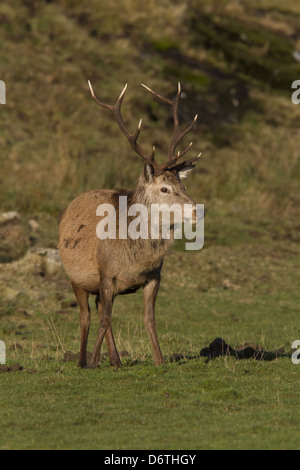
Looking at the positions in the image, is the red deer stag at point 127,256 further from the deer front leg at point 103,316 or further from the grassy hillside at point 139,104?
the grassy hillside at point 139,104

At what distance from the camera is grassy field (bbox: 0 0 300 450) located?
8812mm

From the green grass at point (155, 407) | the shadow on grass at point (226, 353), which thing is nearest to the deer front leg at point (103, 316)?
the green grass at point (155, 407)

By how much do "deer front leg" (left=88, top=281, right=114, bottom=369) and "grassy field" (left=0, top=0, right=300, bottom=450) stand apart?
0.38 m

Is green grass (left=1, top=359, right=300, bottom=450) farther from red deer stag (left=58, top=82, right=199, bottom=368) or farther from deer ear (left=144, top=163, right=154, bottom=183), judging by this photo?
deer ear (left=144, top=163, right=154, bottom=183)

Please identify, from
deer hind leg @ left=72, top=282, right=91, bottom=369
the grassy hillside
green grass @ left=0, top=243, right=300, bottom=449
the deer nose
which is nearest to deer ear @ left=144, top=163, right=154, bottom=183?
the deer nose

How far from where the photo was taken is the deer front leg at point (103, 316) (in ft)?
36.2

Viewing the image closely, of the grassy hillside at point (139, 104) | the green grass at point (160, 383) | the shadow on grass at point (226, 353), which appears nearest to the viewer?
the green grass at point (160, 383)

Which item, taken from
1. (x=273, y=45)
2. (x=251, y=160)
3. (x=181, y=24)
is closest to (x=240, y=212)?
(x=251, y=160)

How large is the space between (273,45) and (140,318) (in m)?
31.3

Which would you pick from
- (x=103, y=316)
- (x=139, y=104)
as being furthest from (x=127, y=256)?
(x=139, y=104)

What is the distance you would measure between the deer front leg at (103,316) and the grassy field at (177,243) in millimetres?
384

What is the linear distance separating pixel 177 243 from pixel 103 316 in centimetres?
1029

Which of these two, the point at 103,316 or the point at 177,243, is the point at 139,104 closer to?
the point at 177,243
